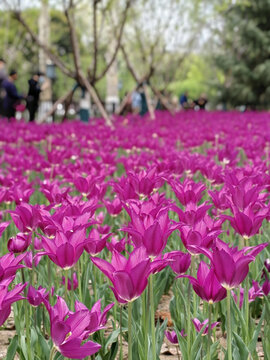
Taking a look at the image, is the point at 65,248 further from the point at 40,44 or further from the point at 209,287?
the point at 40,44

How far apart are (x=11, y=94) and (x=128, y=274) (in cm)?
1304

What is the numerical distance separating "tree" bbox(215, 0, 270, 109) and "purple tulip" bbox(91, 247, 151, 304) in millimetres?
24940

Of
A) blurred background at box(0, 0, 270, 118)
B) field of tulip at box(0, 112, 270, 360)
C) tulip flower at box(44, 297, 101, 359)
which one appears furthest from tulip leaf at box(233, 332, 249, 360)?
blurred background at box(0, 0, 270, 118)

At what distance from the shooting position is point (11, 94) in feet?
45.7

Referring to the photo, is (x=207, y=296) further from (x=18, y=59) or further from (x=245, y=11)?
(x=18, y=59)

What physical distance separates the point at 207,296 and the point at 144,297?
1.20 feet

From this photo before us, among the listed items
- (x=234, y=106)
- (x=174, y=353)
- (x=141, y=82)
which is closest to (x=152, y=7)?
(x=141, y=82)

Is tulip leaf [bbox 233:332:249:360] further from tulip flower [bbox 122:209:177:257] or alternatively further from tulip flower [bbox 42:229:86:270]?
tulip flower [bbox 42:229:86:270]

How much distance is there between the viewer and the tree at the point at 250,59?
2559 centimetres

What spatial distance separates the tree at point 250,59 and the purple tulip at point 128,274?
24940 mm

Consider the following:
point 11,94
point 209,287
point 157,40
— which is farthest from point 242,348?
point 157,40

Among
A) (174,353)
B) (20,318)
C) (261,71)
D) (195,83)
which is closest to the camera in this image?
(20,318)

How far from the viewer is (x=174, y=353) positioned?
248 cm

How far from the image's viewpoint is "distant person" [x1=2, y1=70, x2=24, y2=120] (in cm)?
1374
